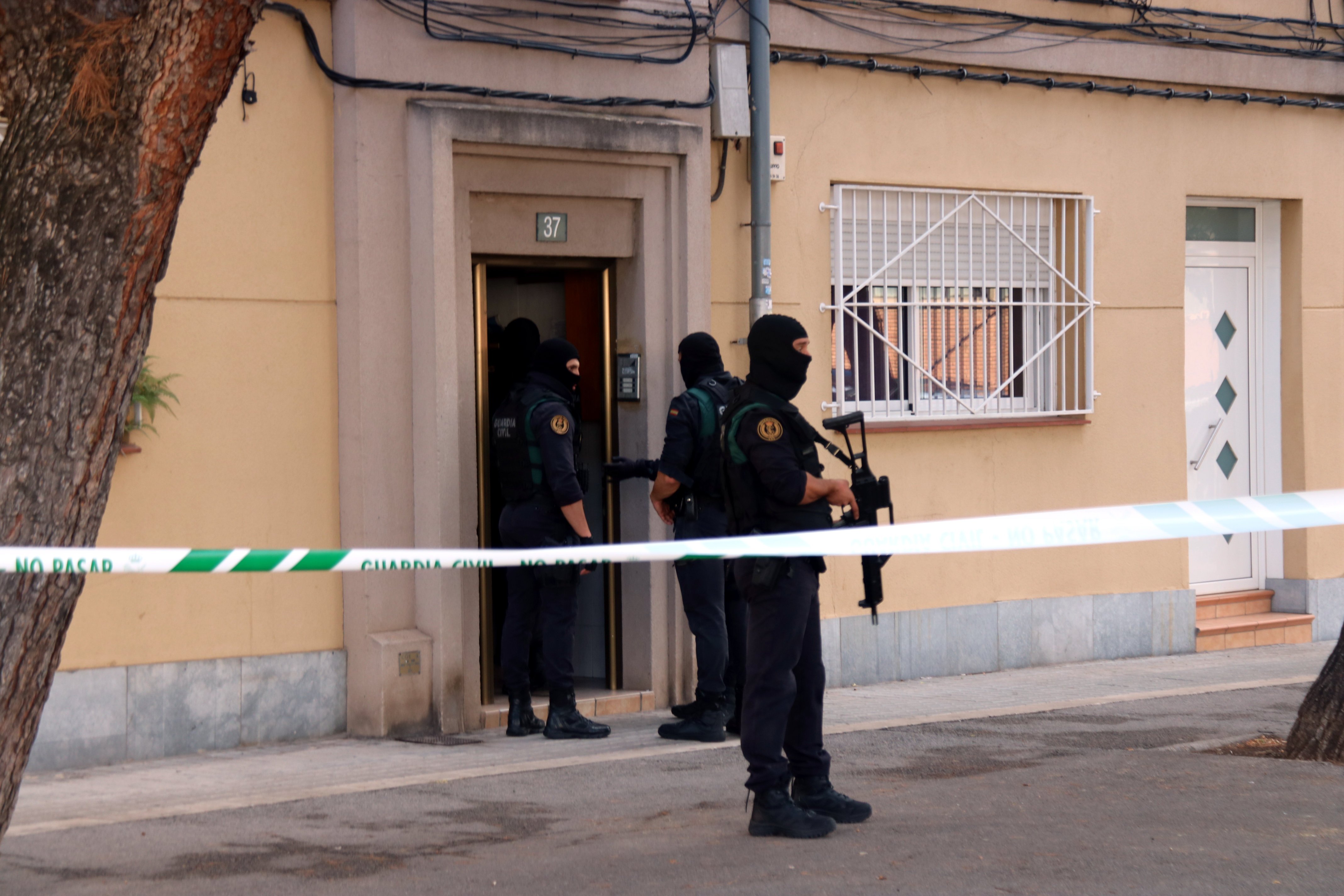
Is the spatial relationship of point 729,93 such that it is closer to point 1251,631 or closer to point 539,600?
point 539,600

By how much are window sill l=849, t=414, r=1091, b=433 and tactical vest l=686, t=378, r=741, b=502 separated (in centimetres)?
197

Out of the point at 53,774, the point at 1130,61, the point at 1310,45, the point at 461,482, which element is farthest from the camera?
the point at 1310,45

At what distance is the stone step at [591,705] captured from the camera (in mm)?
8344

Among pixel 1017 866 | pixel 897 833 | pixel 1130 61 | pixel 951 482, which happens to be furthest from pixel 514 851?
pixel 1130 61

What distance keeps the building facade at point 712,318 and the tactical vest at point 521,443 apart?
320 mm

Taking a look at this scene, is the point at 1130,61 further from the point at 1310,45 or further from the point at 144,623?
the point at 144,623

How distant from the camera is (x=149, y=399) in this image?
7379mm

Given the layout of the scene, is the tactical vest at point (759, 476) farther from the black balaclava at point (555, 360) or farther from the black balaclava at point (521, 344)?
the black balaclava at point (521, 344)

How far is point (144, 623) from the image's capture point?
293 inches

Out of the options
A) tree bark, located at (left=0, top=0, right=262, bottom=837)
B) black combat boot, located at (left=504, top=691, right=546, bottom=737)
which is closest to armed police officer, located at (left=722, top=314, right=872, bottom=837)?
tree bark, located at (left=0, top=0, right=262, bottom=837)

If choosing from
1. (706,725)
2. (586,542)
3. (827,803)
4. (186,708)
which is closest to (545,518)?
(586,542)

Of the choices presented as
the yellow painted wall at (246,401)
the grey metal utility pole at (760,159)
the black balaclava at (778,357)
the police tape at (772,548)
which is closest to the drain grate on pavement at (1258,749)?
the police tape at (772,548)

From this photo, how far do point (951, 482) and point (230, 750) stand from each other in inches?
181

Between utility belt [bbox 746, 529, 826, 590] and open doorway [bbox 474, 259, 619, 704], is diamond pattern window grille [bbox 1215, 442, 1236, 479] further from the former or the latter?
utility belt [bbox 746, 529, 826, 590]
